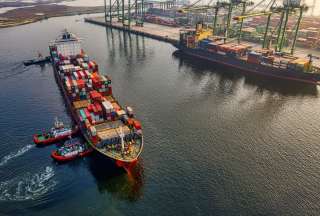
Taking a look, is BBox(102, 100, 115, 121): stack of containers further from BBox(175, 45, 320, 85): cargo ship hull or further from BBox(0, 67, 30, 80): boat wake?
BBox(175, 45, 320, 85): cargo ship hull

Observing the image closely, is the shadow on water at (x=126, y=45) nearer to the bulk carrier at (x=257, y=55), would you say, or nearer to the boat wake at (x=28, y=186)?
the bulk carrier at (x=257, y=55)

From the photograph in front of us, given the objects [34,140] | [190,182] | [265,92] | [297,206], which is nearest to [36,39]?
[34,140]

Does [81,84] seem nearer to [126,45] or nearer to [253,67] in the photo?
[253,67]

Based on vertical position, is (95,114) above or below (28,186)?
above

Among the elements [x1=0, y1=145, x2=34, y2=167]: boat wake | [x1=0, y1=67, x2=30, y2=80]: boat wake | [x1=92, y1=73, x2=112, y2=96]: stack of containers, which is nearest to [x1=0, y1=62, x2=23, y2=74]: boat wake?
[x1=0, y1=67, x2=30, y2=80]: boat wake

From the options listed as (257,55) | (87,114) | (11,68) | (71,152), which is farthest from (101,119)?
(257,55)

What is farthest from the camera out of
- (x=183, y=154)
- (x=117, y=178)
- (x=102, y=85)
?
(x=102, y=85)
